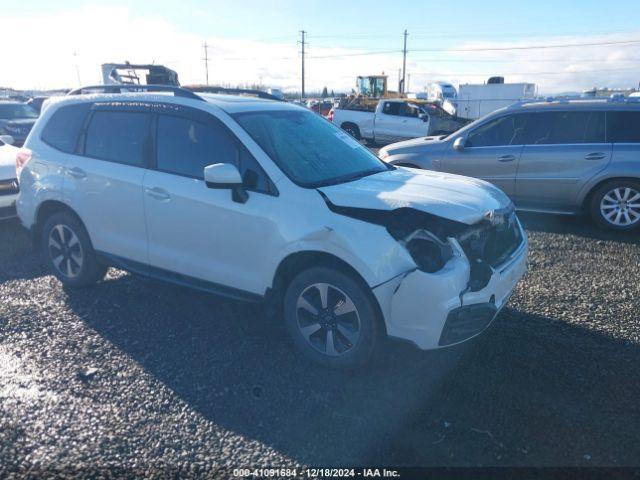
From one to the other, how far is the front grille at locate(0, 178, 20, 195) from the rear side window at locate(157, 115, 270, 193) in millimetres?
4035

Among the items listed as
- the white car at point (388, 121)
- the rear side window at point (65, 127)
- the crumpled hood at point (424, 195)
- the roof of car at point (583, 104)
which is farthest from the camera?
the white car at point (388, 121)

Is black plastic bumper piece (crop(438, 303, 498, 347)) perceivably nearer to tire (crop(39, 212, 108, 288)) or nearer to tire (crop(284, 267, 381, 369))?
→ tire (crop(284, 267, 381, 369))

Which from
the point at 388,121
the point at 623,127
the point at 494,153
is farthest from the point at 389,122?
the point at 623,127

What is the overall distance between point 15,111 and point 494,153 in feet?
49.6

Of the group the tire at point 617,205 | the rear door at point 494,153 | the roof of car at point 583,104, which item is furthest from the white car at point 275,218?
the roof of car at point 583,104

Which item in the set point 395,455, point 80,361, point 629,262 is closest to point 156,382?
point 80,361

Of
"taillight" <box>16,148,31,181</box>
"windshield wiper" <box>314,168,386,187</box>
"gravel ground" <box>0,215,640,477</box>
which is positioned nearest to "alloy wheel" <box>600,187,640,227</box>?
"gravel ground" <box>0,215,640,477</box>

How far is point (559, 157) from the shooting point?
284 inches

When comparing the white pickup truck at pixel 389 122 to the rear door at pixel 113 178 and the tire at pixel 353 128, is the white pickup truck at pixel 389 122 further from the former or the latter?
the rear door at pixel 113 178

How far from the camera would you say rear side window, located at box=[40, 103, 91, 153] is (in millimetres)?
4828

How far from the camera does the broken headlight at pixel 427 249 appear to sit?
10.4 ft

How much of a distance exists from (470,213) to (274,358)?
1746 millimetres

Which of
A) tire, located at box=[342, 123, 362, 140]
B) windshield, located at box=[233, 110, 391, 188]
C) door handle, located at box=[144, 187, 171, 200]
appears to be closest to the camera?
windshield, located at box=[233, 110, 391, 188]

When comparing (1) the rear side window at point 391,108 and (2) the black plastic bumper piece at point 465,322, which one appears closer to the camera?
(2) the black plastic bumper piece at point 465,322
